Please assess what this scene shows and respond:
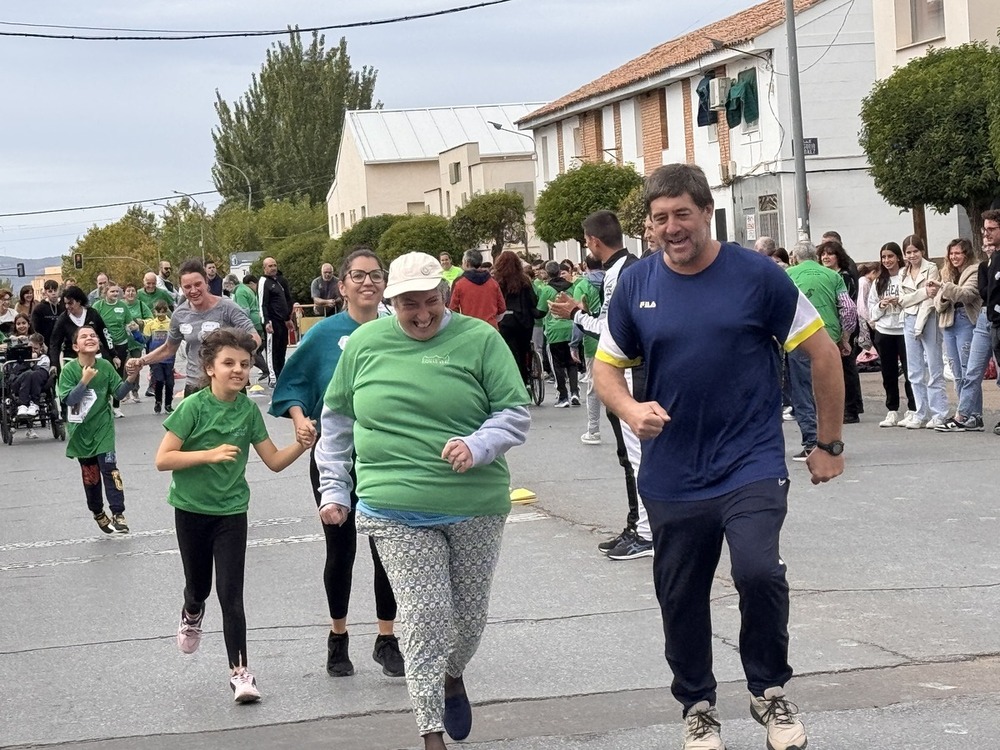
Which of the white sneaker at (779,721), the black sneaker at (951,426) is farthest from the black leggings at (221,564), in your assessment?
the black sneaker at (951,426)

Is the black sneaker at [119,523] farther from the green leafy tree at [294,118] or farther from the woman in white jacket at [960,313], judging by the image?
the green leafy tree at [294,118]

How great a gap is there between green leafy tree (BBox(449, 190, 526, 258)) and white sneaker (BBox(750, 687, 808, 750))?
49381mm

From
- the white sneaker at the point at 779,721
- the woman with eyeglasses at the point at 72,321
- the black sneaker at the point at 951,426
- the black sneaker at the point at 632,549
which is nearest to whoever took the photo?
the white sneaker at the point at 779,721

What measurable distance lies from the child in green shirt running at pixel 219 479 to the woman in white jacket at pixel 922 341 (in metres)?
9.81

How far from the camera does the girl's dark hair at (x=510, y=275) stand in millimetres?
19656

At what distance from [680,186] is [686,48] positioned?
127ft

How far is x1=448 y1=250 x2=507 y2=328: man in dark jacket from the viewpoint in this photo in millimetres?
18016

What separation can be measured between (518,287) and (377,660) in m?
13.0

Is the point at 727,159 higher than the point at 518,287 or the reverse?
higher

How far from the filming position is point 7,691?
697cm

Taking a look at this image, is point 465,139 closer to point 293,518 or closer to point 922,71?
point 922,71

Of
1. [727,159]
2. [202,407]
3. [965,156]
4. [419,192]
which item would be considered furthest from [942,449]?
[419,192]

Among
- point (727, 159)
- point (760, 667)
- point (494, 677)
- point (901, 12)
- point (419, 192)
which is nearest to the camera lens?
point (760, 667)

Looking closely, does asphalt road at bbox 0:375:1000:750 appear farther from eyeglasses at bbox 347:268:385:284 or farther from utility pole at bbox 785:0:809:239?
utility pole at bbox 785:0:809:239
